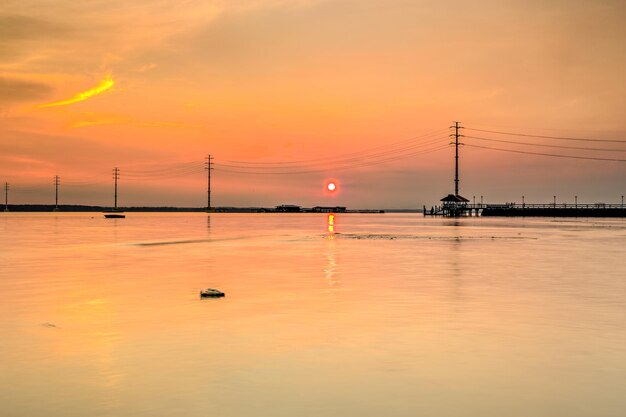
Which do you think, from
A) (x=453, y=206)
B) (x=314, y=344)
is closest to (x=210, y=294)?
(x=314, y=344)

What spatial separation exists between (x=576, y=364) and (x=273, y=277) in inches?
575

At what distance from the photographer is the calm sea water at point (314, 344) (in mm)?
8375

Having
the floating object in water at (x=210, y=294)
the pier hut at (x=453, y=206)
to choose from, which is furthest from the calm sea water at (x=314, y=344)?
the pier hut at (x=453, y=206)

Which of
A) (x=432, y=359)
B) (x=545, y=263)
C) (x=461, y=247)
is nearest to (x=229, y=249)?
(x=461, y=247)

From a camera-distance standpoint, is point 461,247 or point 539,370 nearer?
point 539,370

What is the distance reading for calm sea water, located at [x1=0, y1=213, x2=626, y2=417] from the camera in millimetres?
8375

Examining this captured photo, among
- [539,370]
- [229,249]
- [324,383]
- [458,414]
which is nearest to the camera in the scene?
[458,414]

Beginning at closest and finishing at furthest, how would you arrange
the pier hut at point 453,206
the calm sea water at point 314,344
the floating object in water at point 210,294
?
the calm sea water at point 314,344 < the floating object in water at point 210,294 < the pier hut at point 453,206

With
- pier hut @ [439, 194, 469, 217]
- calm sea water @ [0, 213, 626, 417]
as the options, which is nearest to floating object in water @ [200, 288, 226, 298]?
calm sea water @ [0, 213, 626, 417]

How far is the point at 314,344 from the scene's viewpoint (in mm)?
11914

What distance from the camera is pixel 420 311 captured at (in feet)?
51.9

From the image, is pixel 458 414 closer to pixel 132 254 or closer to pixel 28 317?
pixel 28 317

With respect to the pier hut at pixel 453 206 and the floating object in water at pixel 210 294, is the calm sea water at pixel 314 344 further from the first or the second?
the pier hut at pixel 453 206

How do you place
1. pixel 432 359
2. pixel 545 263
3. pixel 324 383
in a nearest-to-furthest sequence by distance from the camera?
1. pixel 324 383
2. pixel 432 359
3. pixel 545 263
